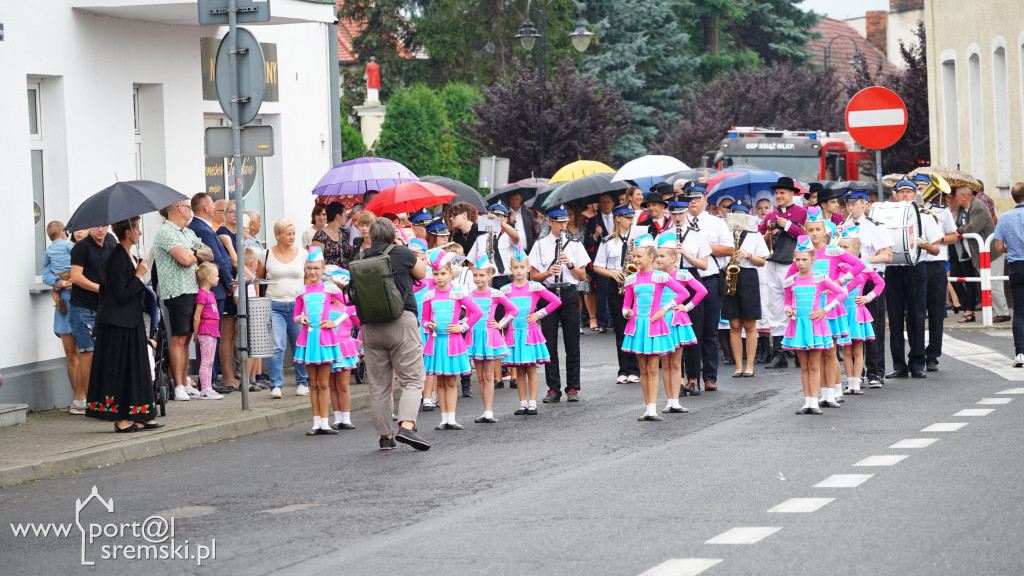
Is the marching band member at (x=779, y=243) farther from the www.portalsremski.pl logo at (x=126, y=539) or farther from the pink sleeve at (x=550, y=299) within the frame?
the www.portalsremski.pl logo at (x=126, y=539)

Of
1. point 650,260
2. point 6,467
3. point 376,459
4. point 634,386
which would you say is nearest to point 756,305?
point 634,386

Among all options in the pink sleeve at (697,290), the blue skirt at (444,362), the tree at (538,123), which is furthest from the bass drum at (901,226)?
the tree at (538,123)

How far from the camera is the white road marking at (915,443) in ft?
36.8

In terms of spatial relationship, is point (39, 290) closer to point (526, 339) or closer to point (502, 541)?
point (526, 339)

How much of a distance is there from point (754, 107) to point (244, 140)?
4300cm

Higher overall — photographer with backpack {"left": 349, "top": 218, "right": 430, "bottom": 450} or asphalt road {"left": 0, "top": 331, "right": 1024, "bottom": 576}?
photographer with backpack {"left": 349, "top": 218, "right": 430, "bottom": 450}

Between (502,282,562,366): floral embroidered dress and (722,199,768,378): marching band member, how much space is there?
3.29m

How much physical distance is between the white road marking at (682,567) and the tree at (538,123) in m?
36.0

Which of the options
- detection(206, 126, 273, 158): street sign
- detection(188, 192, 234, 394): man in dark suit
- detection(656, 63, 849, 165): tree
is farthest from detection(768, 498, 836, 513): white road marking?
detection(656, 63, 849, 165): tree

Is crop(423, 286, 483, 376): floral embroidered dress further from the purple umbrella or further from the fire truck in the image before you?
the fire truck

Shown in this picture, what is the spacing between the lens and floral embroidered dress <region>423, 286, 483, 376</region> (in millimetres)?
13383

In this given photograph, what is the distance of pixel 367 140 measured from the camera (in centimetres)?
6378

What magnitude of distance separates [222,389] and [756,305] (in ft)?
18.8

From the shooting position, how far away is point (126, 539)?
8656 mm
